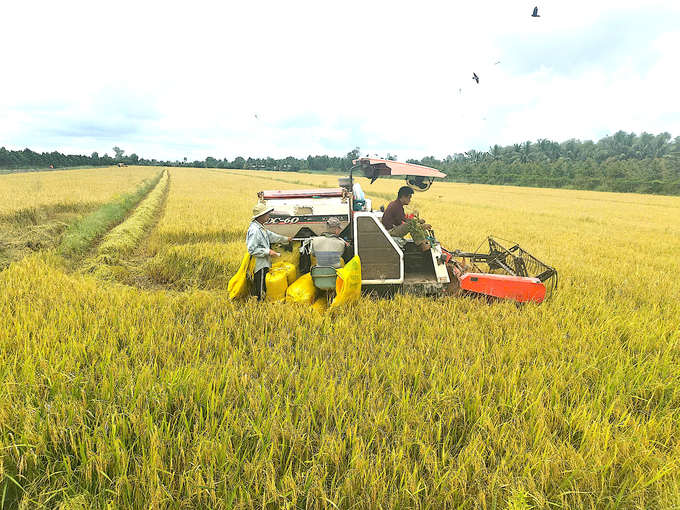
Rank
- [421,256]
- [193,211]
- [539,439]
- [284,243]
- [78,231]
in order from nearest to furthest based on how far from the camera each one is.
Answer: [539,439]
[284,243]
[421,256]
[78,231]
[193,211]

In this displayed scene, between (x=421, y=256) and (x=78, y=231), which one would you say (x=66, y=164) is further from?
(x=421, y=256)

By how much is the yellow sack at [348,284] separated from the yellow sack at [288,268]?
73 cm

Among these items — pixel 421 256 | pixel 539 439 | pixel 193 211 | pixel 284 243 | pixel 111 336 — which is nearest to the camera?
pixel 539 439

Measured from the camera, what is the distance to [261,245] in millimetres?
4461

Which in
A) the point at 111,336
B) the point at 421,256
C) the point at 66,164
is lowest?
the point at 111,336

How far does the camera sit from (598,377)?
9.68 feet

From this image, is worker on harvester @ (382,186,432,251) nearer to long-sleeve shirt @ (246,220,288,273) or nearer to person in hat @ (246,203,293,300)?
person in hat @ (246,203,293,300)

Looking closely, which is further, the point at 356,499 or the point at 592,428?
the point at 592,428

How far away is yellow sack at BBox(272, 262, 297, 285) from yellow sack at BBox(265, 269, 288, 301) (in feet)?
0.19

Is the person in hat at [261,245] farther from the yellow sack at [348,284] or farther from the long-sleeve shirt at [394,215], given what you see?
the long-sleeve shirt at [394,215]

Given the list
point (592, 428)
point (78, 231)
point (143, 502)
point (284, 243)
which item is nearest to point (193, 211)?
point (78, 231)

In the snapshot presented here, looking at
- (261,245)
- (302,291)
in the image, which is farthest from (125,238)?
(302,291)

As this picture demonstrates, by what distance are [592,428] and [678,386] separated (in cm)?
133

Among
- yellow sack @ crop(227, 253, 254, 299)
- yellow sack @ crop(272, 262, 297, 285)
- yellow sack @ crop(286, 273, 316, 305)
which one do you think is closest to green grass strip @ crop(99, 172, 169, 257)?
yellow sack @ crop(227, 253, 254, 299)
